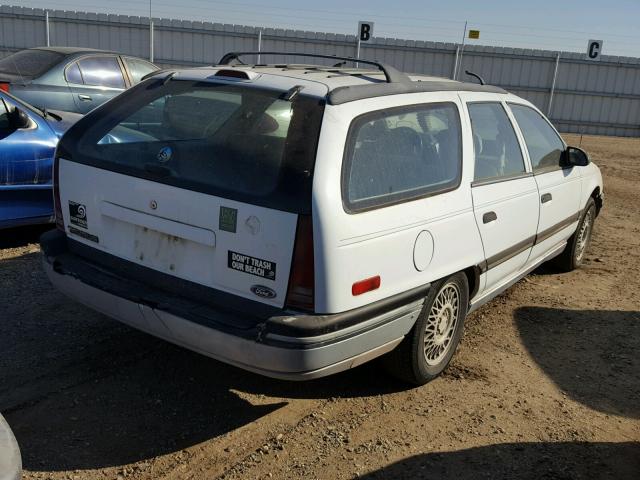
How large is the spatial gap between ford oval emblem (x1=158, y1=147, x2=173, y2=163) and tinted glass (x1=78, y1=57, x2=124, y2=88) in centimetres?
718

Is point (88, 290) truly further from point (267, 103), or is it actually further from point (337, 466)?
point (337, 466)

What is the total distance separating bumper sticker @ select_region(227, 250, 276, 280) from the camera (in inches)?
118

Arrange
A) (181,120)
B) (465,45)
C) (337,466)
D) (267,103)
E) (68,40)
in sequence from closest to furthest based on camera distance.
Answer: (337,466)
(267,103)
(181,120)
(68,40)
(465,45)

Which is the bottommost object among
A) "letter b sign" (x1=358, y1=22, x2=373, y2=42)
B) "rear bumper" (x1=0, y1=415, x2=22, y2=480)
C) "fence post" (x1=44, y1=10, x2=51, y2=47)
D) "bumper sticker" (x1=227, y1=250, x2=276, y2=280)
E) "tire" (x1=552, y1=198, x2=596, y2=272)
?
"tire" (x1=552, y1=198, x2=596, y2=272)

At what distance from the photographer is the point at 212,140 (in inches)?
133

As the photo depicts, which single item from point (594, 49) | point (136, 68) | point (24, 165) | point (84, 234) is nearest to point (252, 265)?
point (84, 234)

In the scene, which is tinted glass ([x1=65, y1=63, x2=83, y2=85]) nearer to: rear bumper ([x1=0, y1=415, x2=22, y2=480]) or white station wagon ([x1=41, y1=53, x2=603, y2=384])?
white station wagon ([x1=41, y1=53, x2=603, y2=384])

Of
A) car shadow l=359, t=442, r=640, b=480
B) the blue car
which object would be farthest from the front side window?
car shadow l=359, t=442, r=640, b=480

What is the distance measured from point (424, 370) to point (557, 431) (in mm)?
771

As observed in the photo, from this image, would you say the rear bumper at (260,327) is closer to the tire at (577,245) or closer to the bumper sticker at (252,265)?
the bumper sticker at (252,265)

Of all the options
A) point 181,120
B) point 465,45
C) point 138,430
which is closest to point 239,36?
point 465,45

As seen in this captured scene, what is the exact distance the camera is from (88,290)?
346cm

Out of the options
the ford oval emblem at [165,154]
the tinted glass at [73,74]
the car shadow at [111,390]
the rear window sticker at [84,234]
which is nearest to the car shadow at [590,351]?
the car shadow at [111,390]

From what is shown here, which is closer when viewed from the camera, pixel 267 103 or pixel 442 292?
pixel 267 103
